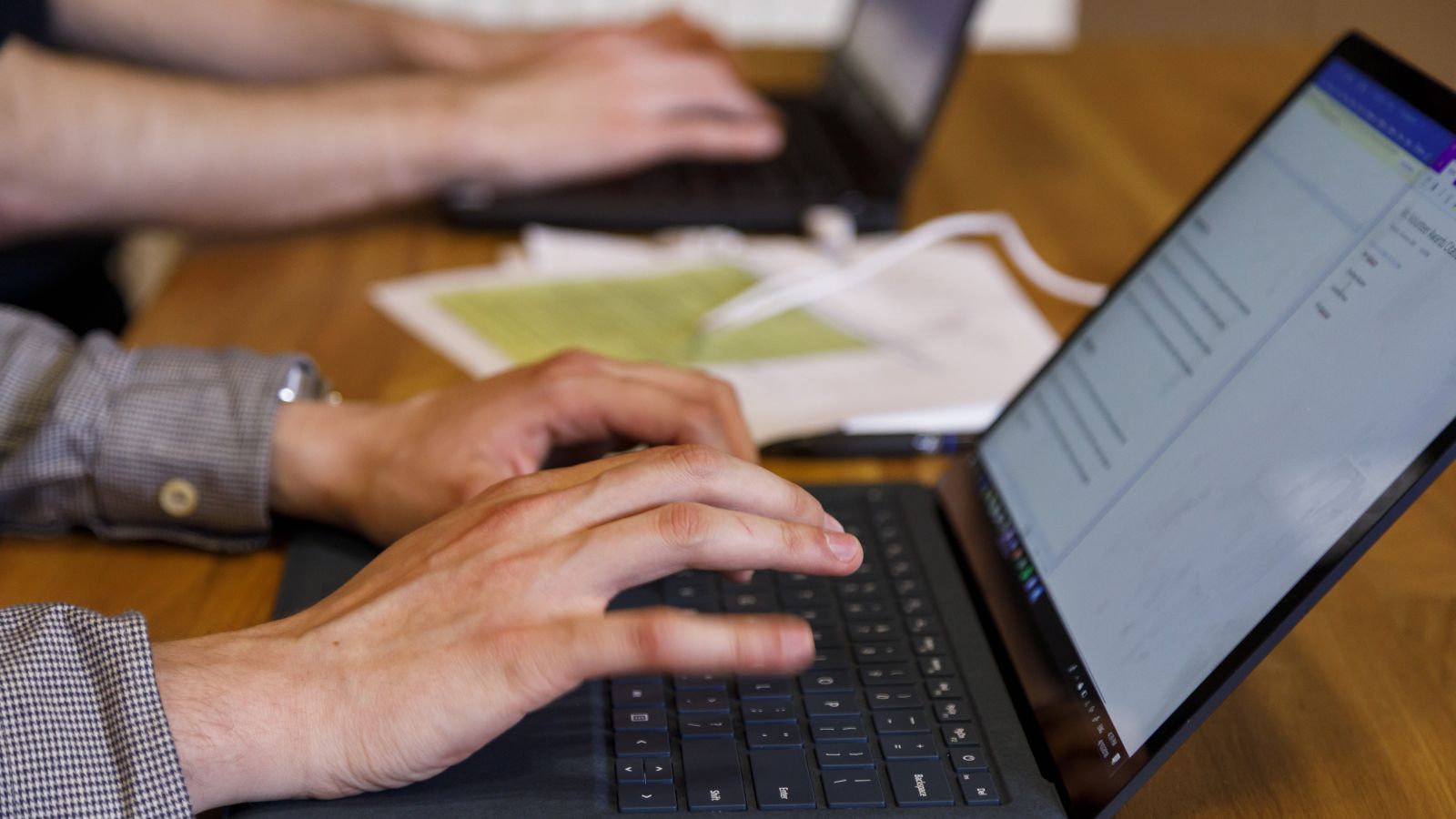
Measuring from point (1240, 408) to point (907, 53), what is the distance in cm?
75

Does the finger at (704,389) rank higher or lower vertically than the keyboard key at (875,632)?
lower

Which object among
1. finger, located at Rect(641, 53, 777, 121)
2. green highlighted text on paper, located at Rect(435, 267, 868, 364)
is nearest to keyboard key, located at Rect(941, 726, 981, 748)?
green highlighted text on paper, located at Rect(435, 267, 868, 364)

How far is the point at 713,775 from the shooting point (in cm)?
54

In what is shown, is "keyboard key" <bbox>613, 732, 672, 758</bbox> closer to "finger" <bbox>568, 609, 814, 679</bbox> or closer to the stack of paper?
"finger" <bbox>568, 609, 814, 679</bbox>

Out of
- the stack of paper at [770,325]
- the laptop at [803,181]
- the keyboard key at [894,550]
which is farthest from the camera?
the laptop at [803,181]

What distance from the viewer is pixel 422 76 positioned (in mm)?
1296

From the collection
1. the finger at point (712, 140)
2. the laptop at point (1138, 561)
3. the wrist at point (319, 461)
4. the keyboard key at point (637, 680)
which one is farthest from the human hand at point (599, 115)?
the keyboard key at point (637, 680)

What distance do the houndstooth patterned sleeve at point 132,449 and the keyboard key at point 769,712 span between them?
0.32m

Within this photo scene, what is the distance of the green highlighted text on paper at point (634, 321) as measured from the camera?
38.3 inches

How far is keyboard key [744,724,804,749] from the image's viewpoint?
1.85 feet

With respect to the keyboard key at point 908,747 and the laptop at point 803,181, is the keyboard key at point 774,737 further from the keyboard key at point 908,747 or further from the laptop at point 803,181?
the laptop at point 803,181

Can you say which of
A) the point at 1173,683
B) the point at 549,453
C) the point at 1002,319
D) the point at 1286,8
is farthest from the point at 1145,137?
the point at 1286,8

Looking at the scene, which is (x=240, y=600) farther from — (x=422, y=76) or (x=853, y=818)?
(x=422, y=76)

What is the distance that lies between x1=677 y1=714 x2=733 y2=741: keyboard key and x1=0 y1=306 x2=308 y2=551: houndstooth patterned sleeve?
0.31 m
